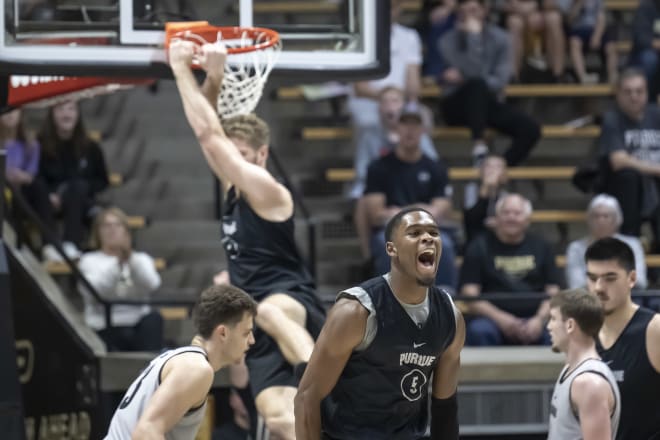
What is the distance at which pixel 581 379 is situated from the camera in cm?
582

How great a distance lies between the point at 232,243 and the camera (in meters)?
6.85

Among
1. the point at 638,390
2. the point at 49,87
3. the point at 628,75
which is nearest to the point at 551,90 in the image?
the point at 628,75

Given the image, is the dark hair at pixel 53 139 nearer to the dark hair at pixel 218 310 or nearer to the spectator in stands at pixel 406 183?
the spectator in stands at pixel 406 183

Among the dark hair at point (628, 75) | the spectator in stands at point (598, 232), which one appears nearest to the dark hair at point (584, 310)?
the spectator in stands at point (598, 232)

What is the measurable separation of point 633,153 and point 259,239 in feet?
16.3

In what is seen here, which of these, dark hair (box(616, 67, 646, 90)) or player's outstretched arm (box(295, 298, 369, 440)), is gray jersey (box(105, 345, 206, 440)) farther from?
dark hair (box(616, 67, 646, 90))

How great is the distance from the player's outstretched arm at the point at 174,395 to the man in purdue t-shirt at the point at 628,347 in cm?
190

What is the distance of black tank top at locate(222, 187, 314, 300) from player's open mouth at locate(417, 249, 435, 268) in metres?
1.80

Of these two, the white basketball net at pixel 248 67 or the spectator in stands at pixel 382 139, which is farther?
the spectator in stands at pixel 382 139

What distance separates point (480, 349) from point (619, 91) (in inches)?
114

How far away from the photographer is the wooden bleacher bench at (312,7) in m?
12.6

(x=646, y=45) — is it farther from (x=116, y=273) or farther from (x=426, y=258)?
(x=426, y=258)

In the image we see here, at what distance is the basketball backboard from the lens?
673cm

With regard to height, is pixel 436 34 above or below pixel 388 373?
above
